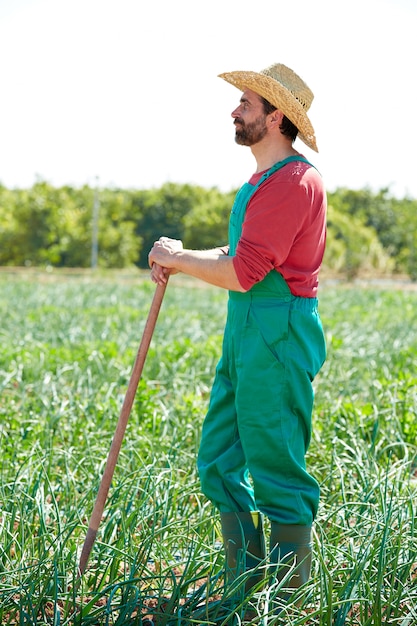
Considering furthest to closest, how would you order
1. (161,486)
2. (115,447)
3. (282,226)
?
(161,486) → (115,447) → (282,226)

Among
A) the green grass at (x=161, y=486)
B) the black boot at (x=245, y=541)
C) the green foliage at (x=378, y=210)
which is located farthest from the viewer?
the green foliage at (x=378, y=210)

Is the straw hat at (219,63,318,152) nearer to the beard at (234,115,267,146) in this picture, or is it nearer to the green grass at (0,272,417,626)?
the beard at (234,115,267,146)

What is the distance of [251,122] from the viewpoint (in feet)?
8.10

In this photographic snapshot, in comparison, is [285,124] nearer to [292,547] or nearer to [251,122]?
[251,122]

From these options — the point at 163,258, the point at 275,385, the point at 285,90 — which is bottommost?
the point at 275,385

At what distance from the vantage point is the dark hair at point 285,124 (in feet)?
8.11

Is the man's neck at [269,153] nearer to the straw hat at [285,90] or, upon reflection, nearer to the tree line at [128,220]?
the straw hat at [285,90]

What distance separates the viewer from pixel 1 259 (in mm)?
33375

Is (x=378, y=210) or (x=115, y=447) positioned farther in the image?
(x=378, y=210)

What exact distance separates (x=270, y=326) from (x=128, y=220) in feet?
114

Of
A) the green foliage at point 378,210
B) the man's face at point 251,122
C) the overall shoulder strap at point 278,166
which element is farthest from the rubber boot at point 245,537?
the green foliage at point 378,210

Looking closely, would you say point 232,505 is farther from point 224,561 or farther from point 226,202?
point 226,202

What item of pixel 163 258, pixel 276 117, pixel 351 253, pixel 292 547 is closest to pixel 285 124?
pixel 276 117

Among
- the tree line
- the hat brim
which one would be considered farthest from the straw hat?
the tree line
